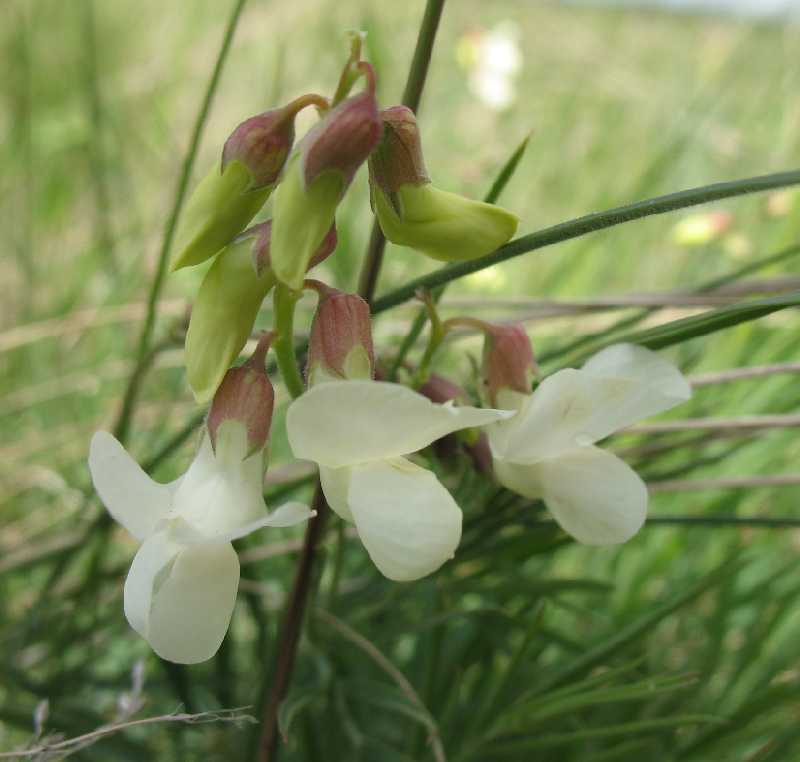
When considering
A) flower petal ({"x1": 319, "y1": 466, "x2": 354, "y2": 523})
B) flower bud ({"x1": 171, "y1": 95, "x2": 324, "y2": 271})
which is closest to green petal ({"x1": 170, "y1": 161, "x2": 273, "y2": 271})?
flower bud ({"x1": 171, "y1": 95, "x2": 324, "y2": 271})

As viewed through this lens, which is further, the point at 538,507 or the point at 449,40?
the point at 449,40

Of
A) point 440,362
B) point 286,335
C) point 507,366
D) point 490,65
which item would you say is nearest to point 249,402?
point 286,335

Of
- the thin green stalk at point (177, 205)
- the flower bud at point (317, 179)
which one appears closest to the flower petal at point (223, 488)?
the flower bud at point (317, 179)

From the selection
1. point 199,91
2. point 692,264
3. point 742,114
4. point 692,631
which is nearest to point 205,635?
point 692,631

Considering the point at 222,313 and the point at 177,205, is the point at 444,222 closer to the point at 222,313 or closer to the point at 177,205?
the point at 222,313

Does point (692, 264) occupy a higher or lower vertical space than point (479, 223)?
higher

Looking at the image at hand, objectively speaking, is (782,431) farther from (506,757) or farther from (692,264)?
(692,264)

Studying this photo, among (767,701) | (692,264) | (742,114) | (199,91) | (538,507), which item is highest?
(199,91)

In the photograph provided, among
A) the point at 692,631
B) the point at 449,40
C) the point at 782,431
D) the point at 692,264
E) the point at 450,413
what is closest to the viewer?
the point at 450,413
